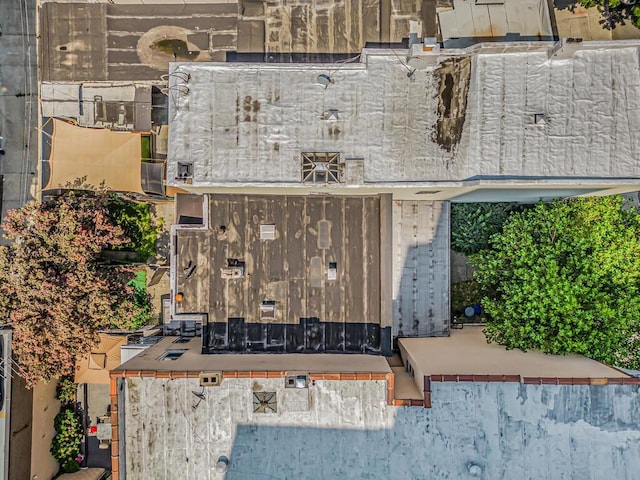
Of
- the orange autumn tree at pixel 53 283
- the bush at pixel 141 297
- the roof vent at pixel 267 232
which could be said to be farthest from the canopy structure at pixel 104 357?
the roof vent at pixel 267 232

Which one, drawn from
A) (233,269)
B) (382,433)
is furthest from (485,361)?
(233,269)

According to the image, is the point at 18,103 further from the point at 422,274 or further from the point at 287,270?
the point at 422,274

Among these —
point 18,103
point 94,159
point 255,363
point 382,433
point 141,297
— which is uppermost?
point 18,103

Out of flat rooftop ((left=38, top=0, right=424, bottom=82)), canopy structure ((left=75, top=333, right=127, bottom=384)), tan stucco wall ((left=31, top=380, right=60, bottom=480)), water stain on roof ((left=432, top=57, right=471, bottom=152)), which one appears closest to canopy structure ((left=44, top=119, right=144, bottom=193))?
flat rooftop ((left=38, top=0, right=424, bottom=82))

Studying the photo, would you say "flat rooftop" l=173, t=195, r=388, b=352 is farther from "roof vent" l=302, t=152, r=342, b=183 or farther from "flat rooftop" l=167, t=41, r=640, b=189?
"flat rooftop" l=167, t=41, r=640, b=189

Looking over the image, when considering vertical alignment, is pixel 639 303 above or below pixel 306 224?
below

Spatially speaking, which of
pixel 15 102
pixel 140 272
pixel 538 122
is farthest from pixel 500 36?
pixel 15 102

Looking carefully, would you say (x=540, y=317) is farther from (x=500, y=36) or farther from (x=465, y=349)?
(x=500, y=36)
